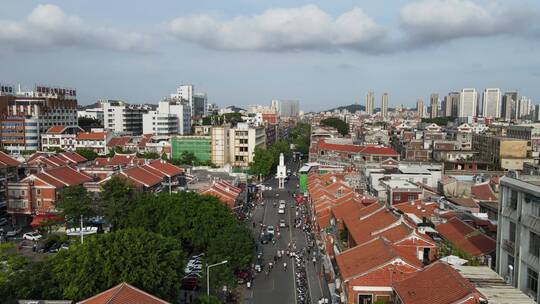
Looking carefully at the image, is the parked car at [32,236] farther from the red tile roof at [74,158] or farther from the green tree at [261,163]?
the green tree at [261,163]

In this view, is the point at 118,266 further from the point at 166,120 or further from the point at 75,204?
the point at 166,120

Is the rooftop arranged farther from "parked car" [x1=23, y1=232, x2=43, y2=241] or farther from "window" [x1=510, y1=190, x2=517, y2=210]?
"parked car" [x1=23, y1=232, x2=43, y2=241]

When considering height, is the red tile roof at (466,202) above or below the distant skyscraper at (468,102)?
below

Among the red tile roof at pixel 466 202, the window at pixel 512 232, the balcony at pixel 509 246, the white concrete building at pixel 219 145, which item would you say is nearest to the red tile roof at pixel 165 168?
the red tile roof at pixel 466 202

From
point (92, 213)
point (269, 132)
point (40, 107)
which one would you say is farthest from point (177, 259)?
point (269, 132)

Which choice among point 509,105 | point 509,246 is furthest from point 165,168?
point 509,105
